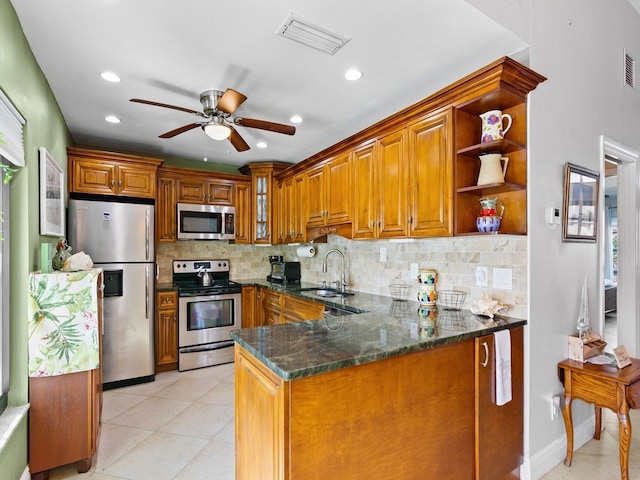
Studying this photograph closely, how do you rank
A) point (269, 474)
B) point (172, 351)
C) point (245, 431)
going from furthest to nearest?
point (172, 351) → point (245, 431) → point (269, 474)

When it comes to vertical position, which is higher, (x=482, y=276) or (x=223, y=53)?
(x=223, y=53)

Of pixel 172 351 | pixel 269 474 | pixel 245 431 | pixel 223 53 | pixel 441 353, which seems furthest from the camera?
pixel 172 351

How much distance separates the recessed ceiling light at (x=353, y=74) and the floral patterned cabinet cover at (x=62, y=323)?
2150mm

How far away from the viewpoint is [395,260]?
10.6ft

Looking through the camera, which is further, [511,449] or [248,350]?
[511,449]

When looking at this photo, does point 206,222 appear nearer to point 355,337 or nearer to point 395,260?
point 395,260

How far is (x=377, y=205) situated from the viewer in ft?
9.43

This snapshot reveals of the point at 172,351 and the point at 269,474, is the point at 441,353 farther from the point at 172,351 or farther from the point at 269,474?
the point at 172,351

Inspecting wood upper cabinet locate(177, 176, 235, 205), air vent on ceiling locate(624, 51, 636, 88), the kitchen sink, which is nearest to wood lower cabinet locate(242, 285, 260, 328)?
the kitchen sink

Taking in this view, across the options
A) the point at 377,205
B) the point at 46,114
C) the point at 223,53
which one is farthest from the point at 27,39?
the point at 377,205

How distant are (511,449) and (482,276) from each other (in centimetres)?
104

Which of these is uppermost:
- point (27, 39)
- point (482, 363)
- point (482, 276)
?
point (27, 39)

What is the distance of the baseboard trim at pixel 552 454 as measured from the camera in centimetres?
208

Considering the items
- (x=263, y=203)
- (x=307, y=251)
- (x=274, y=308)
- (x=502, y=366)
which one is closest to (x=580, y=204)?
(x=502, y=366)
